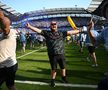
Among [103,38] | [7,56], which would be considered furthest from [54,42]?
[103,38]

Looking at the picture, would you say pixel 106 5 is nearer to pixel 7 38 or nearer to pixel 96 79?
pixel 7 38

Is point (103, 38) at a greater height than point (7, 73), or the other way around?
point (103, 38)

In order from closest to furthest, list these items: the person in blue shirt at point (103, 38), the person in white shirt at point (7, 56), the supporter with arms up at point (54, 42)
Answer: the person in blue shirt at point (103, 38)
the person in white shirt at point (7, 56)
the supporter with arms up at point (54, 42)

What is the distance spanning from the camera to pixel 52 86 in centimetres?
1000

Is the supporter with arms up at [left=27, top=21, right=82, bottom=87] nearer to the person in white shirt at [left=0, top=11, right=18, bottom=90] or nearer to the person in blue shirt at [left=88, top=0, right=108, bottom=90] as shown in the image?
the person in white shirt at [left=0, top=11, right=18, bottom=90]

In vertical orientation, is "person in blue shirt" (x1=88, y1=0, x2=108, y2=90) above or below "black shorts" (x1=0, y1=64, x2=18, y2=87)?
above

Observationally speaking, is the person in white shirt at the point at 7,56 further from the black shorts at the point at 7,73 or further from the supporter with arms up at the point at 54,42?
the supporter with arms up at the point at 54,42

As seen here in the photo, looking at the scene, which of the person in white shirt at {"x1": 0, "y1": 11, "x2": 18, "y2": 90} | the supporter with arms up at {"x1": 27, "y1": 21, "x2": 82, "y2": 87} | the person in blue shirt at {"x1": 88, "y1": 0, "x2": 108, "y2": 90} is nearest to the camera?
the person in blue shirt at {"x1": 88, "y1": 0, "x2": 108, "y2": 90}

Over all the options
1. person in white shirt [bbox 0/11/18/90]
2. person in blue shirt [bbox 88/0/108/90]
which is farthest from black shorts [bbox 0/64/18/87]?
person in blue shirt [bbox 88/0/108/90]

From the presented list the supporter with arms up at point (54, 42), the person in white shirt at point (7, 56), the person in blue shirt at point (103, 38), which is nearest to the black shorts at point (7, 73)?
the person in white shirt at point (7, 56)

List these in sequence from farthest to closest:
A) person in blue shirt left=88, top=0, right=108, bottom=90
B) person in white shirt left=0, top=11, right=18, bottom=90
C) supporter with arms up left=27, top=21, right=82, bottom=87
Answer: supporter with arms up left=27, top=21, right=82, bottom=87, person in white shirt left=0, top=11, right=18, bottom=90, person in blue shirt left=88, top=0, right=108, bottom=90

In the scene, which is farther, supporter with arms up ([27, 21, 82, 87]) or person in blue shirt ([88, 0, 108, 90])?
supporter with arms up ([27, 21, 82, 87])

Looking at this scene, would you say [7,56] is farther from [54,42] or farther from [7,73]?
[54,42]

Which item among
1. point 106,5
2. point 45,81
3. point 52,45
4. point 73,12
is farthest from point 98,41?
point 73,12
